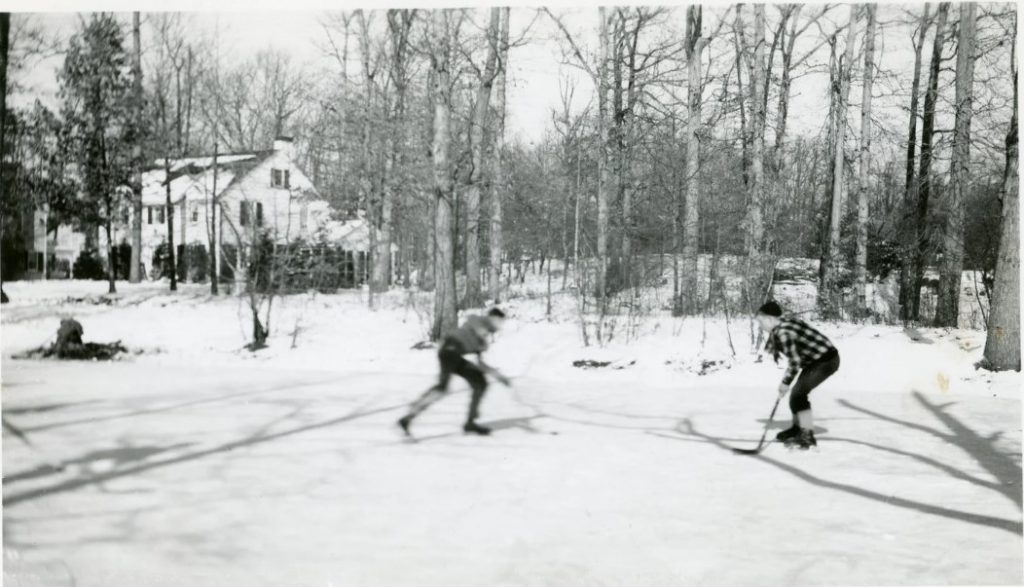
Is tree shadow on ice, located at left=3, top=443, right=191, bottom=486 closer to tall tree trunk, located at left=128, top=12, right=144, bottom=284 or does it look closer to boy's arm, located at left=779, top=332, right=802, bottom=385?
tall tree trunk, located at left=128, top=12, right=144, bottom=284

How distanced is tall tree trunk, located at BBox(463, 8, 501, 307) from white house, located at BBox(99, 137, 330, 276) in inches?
82.0

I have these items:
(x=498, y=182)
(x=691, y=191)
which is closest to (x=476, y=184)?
(x=498, y=182)

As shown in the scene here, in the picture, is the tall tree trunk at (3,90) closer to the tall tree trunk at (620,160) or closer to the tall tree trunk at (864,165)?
the tall tree trunk at (620,160)

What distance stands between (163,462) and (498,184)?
3761mm

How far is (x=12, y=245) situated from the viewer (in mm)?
5297

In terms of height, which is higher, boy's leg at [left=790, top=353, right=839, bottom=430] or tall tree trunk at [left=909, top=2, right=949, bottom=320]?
tall tree trunk at [left=909, top=2, right=949, bottom=320]

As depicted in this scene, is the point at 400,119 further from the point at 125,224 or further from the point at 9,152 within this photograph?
the point at 9,152

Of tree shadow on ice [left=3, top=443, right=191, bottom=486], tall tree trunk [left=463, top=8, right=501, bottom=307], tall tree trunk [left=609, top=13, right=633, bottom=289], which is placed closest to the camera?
tree shadow on ice [left=3, top=443, right=191, bottom=486]

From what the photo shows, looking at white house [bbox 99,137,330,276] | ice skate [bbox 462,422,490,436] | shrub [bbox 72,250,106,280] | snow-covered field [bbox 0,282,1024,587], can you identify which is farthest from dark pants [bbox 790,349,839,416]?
shrub [bbox 72,250,106,280]

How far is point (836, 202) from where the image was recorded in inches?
240

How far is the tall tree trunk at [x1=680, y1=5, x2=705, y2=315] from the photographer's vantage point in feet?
19.4

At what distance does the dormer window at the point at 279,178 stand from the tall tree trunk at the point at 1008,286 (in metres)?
6.60

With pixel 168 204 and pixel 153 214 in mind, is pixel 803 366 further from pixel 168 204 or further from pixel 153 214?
pixel 153 214

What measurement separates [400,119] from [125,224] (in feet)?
Result: 9.53
